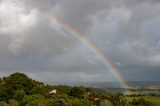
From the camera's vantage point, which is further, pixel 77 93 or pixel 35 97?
pixel 77 93

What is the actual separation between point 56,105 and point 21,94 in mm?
16254

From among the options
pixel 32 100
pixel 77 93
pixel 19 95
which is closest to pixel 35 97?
pixel 32 100

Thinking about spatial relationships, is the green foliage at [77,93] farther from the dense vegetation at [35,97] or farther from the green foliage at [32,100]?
the green foliage at [32,100]

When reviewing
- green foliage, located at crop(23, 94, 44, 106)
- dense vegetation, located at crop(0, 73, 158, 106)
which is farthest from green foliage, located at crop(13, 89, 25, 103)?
green foliage, located at crop(23, 94, 44, 106)

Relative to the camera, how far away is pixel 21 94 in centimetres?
8750

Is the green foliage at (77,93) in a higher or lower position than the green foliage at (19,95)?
higher

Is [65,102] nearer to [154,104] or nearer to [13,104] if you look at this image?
[13,104]

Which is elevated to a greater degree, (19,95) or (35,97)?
(19,95)

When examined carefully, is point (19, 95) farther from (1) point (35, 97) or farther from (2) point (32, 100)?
(2) point (32, 100)

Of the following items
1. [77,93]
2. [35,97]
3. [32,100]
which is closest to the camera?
[32,100]

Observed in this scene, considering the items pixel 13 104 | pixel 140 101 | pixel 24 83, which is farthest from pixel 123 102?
pixel 13 104

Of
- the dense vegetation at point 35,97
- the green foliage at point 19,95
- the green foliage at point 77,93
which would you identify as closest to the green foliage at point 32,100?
the dense vegetation at point 35,97

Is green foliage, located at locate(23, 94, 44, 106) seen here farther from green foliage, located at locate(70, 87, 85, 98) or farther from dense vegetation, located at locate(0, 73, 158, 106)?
green foliage, located at locate(70, 87, 85, 98)

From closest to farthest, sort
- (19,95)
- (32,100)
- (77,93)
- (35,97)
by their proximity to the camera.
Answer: (32,100) → (35,97) → (19,95) → (77,93)
